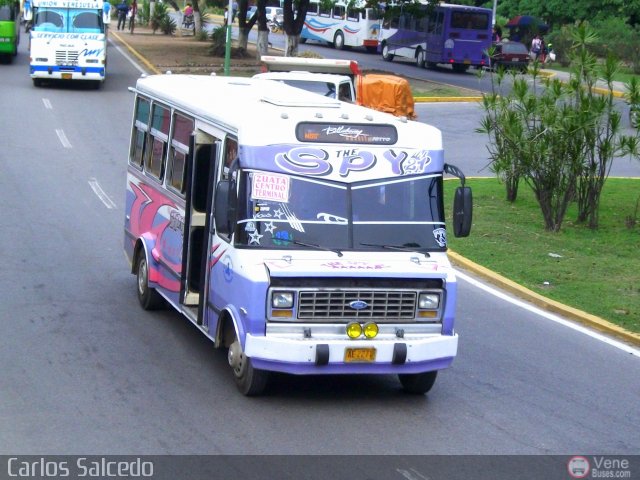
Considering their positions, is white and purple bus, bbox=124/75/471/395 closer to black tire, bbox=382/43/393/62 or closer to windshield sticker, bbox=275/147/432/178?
windshield sticker, bbox=275/147/432/178

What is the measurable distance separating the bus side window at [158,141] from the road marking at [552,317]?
4.77 metres

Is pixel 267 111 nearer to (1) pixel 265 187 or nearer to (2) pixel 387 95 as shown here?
(1) pixel 265 187

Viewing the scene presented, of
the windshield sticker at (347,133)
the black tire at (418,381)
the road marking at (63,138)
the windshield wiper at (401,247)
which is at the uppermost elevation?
the windshield sticker at (347,133)

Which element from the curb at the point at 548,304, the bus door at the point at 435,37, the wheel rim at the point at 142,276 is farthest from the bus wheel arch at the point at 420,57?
the wheel rim at the point at 142,276

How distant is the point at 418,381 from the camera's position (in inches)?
395

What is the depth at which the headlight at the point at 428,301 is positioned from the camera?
9617 mm

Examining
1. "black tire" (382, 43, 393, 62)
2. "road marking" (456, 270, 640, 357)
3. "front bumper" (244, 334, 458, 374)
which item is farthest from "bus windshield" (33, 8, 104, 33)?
"front bumper" (244, 334, 458, 374)

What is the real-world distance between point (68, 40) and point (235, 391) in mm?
26072

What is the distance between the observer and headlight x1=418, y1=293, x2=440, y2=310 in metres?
9.62

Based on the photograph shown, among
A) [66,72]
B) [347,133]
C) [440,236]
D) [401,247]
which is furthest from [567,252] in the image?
[66,72]

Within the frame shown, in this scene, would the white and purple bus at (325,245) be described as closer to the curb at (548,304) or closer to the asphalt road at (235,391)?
the asphalt road at (235,391)

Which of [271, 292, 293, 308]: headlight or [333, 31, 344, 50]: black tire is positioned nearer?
[271, 292, 293, 308]: headlight

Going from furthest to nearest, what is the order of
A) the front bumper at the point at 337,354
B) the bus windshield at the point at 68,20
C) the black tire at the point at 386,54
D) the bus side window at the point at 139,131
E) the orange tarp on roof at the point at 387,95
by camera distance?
the black tire at the point at 386,54, the bus windshield at the point at 68,20, the orange tarp on roof at the point at 387,95, the bus side window at the point at 139,131, the front bumper at the point at 337,354
